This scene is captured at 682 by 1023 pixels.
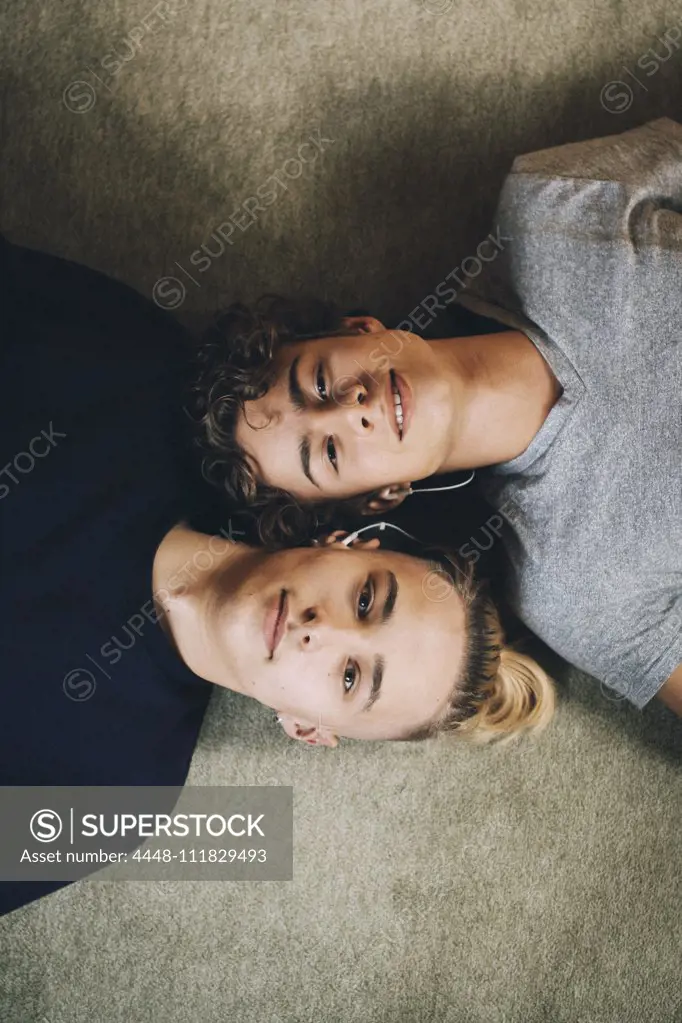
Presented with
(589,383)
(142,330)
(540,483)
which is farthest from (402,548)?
(142,330)

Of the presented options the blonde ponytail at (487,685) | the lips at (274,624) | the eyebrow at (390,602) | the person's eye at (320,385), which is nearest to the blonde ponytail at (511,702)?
the blonde ponytail at (487,685)

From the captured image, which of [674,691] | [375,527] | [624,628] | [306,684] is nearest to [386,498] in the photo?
[375,527]

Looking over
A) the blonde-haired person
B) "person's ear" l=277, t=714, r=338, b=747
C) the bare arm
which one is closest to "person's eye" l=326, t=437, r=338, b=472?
the blonde-haired person

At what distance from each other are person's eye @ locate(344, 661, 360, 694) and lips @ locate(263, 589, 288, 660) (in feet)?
0.32

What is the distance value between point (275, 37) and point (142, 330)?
553mm

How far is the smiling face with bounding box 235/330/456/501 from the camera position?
1.01 m

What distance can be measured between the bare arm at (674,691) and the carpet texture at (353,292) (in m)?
0.13

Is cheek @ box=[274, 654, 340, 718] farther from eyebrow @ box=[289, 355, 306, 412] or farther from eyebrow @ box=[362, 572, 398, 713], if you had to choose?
eyebrow @ box=[289, 355, 306, 412]

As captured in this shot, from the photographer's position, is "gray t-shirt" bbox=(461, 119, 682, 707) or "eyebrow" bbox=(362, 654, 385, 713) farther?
"gray t-shirt" bbox=(461, 119, 682, 707)

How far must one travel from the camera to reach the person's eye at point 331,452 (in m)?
1.02

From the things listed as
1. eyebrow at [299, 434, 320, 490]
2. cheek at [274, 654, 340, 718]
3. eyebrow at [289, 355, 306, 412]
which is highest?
eyebrow at [289, 355, 306, 412]

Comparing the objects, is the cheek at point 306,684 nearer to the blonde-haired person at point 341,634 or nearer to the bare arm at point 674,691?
the blonde-haired person at point 341,634

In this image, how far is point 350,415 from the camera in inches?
39.3

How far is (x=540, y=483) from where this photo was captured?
1.13m
